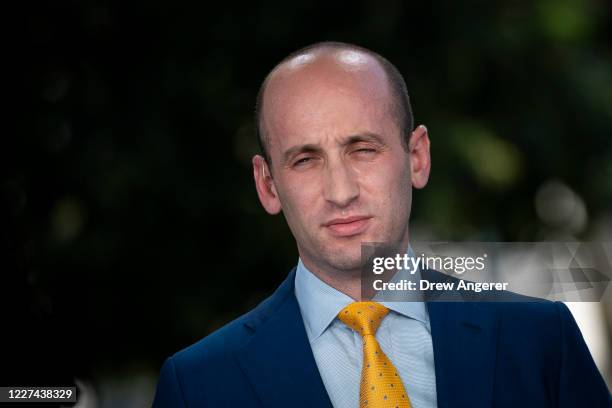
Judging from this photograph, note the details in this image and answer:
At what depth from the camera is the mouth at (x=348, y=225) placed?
5.47 feet

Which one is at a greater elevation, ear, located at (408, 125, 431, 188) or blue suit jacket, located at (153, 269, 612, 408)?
ear, located at (408, 125, 431, 188)

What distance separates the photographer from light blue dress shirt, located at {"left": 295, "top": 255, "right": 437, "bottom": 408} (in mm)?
1733

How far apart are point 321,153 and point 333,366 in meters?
0.35

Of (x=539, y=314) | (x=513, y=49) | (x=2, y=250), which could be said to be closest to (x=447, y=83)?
(x=513, y=49)

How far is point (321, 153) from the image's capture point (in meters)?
1.71

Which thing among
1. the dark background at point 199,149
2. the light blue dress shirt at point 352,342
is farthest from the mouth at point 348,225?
the dark background at point 199,149

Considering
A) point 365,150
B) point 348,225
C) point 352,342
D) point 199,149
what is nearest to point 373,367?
point 352,342

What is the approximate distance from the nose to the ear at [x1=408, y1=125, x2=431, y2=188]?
0.37 ft

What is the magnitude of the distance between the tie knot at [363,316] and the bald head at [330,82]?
27cm

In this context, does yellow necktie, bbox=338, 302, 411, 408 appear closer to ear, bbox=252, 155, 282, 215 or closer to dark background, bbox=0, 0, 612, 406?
ear, bbox=252, 155, 282, 215

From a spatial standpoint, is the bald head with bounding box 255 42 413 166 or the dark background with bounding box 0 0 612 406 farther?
the dark background with bounding box 0 0 612 406

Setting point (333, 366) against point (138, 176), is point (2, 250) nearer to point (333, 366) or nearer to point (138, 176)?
point (138, 176)

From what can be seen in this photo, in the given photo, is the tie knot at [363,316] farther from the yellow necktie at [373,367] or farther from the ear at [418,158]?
the ear at [418,158]

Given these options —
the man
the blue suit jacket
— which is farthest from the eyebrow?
the blue suit jacket
